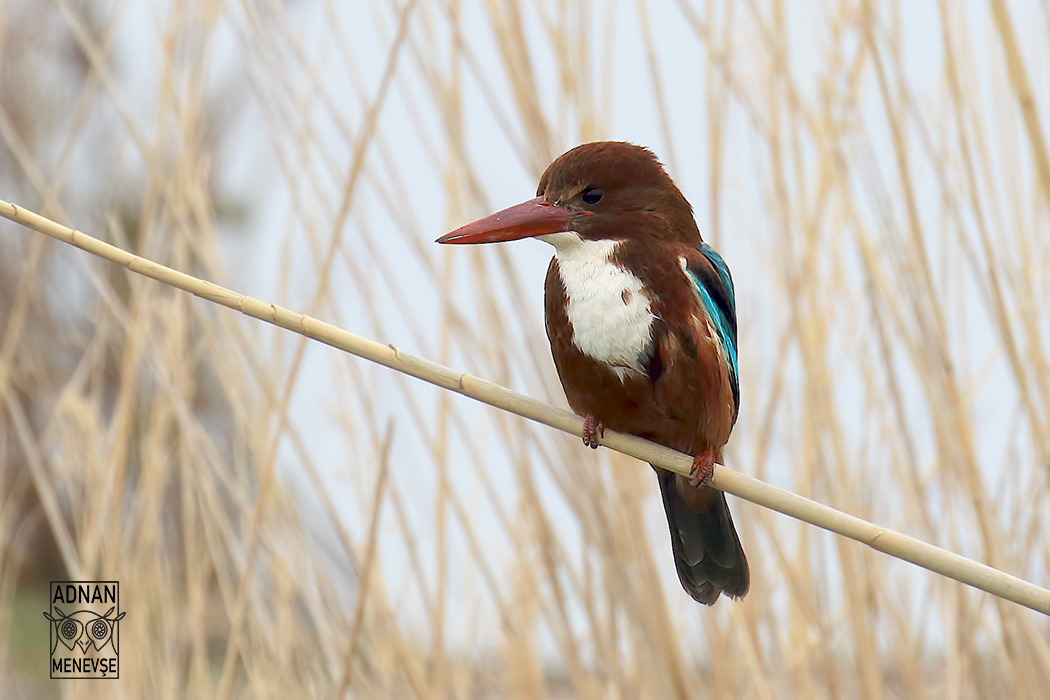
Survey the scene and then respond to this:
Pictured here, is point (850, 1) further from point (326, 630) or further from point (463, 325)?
point (326, 630)

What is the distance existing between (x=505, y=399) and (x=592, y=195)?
0.29 metres

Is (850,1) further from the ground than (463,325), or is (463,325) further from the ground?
(850,1)

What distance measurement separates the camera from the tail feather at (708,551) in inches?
47.0

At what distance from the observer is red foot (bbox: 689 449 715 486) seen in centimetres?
108

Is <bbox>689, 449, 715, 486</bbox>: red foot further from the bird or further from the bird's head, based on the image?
the bird's head

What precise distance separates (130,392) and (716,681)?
972mm

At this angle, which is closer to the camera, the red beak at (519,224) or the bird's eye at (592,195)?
the red beak at (519,224)

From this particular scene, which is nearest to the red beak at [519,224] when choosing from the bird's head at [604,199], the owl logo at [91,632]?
the bird's head at [604,199]

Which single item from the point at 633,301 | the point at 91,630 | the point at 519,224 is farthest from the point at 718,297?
the point at 91,630

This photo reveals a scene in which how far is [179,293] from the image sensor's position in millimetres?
1735

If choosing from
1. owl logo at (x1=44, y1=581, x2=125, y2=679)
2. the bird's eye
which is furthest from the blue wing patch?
owl logo at (x1=44, y1=581, x2=125, y2=679)

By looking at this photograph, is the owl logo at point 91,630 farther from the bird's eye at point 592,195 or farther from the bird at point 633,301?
the bird's eye at point 592,195

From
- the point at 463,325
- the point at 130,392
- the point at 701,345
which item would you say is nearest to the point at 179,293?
the point at 130,392

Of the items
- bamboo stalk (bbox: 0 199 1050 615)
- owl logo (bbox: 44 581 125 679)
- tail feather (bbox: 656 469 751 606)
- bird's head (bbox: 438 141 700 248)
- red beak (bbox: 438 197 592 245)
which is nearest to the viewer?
bamboo stalk (bbox: 0 199 1050 615)
